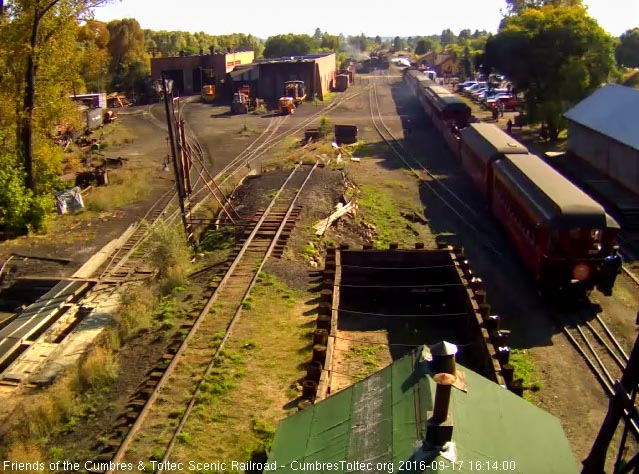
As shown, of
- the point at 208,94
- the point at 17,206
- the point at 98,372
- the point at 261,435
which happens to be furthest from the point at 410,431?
the point at 208,94

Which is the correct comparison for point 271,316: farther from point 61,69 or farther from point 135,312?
point 61,69

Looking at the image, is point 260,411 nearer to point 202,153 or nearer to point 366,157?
point 366,157

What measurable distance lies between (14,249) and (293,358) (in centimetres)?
1281

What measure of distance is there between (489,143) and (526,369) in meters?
12.1

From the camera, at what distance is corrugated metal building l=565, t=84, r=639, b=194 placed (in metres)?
23.4

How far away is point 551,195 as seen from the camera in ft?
50.7

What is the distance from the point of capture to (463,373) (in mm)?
6344

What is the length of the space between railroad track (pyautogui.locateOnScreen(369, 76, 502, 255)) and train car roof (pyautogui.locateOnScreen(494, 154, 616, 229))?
185 centimetres

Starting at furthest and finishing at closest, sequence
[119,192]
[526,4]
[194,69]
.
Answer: [526,4] → [194,69] → [119,192]

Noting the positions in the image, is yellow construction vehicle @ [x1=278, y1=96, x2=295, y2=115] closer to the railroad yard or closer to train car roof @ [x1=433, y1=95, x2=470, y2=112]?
train car roof @ [x1=433, y1=95, x2=470, y2=112]

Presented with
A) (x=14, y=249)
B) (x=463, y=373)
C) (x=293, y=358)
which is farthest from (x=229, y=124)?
(x=463, y=373)

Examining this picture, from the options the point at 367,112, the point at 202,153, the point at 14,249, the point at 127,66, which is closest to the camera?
the point at 14,249

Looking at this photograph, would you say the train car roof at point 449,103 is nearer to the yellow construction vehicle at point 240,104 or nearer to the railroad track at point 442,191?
the railroad track at point 442,191

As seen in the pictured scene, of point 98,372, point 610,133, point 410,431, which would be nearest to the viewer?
point 410,431
